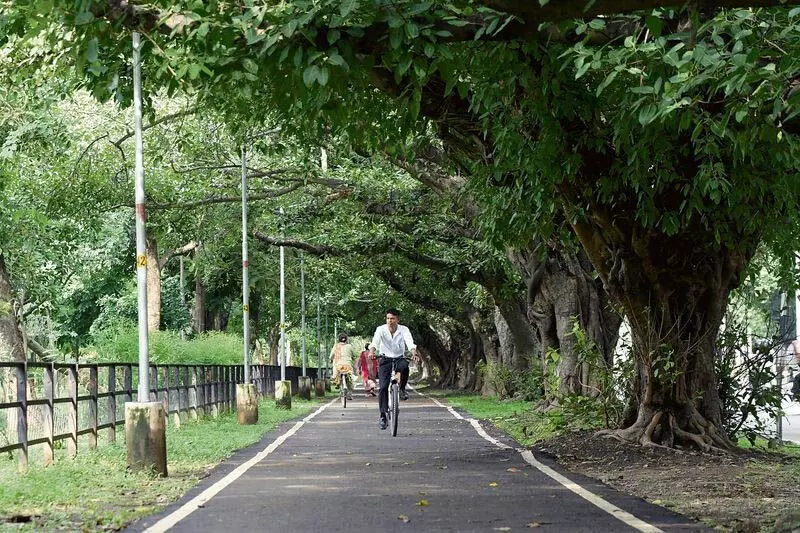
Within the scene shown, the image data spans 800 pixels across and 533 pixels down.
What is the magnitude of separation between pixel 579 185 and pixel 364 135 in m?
2.61

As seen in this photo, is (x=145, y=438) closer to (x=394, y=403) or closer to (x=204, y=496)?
(x=204, y=496)

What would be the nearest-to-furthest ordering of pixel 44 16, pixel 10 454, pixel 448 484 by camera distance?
pixel 44 16 → pixel 448 484 → pixel 10 454

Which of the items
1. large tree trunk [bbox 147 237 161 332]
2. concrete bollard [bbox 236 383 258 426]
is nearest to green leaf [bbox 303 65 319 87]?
concrete bollard [bbox 236 383 258 426]

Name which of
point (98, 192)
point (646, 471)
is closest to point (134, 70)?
point (646, 471)

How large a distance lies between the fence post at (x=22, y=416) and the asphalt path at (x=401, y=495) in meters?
1.97

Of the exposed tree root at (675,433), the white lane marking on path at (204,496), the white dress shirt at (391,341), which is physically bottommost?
the white lane marking on path at (204,496)

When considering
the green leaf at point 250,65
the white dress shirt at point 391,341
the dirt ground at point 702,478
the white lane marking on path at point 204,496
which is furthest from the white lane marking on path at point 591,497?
the green leaf at point 250,65

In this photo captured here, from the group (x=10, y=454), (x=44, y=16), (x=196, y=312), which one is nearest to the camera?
(x=44, y=16)

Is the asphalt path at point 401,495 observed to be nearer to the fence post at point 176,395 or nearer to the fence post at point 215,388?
the fence post at point 176,395

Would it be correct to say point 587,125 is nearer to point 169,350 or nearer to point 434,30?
point 434,30

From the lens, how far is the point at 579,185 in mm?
15203

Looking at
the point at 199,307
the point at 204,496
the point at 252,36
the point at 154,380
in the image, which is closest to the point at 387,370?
the point at 154,380

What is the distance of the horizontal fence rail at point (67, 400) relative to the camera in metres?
14.0

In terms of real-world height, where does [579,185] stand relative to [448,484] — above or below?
above
